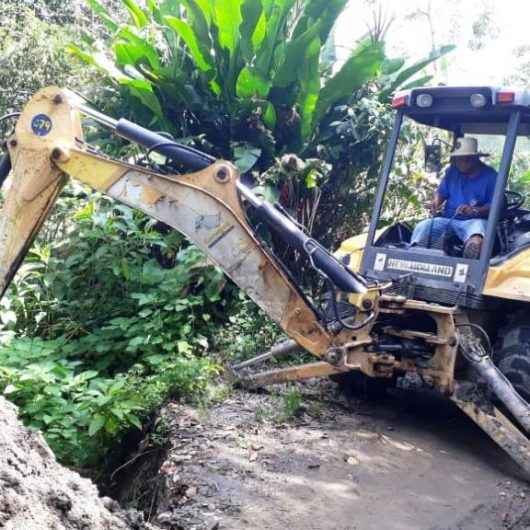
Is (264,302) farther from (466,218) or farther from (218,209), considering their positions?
(466,218)

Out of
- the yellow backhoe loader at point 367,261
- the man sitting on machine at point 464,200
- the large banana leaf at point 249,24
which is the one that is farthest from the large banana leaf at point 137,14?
the man sitting on machine at point 464,200

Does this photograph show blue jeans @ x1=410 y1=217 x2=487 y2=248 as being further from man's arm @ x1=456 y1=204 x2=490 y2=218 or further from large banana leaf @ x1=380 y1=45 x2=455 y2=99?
large banana leaf @ x1=380 y1=45 x2=455 y2=99

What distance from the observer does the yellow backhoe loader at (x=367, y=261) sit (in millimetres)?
4023

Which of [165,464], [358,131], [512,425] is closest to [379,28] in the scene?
[358,131]

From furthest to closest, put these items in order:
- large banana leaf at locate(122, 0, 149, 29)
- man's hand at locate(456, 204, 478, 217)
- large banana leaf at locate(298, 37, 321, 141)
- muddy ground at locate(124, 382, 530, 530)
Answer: large banana leaf at locate(122, 0, 149, 29) → large banana leaf at locate(298, 37, 321, 141) → man's hand at locate(456, 204, 478, 217) → muddy ground at locate(124, 382, 530, 530)

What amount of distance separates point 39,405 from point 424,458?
2.60 meters

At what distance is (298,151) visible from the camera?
26.4ft

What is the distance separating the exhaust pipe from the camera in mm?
4453

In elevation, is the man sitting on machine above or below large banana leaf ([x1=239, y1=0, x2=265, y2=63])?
below

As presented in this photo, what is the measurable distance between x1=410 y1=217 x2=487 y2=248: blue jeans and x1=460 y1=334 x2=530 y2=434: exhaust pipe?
2.37ft

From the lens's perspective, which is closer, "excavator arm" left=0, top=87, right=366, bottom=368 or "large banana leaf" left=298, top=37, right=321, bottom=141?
"excavator arm" left=0, top=87, right=366, bottom=368

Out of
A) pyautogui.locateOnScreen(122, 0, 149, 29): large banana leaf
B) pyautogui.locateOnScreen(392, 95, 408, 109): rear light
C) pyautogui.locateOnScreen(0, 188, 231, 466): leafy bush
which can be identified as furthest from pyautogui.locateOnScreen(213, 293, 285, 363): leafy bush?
pyautogui.locateOnScreen(122, 0, 149, 29): large banana leaf

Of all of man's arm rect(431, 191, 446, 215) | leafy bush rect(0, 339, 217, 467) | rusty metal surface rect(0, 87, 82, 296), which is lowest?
leafy bush rect(0, 339, 217, 467)

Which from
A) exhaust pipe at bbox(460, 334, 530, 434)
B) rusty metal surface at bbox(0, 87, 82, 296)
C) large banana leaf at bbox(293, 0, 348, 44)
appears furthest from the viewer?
large banana leaf at bbox(293, 0, 348, 44)
